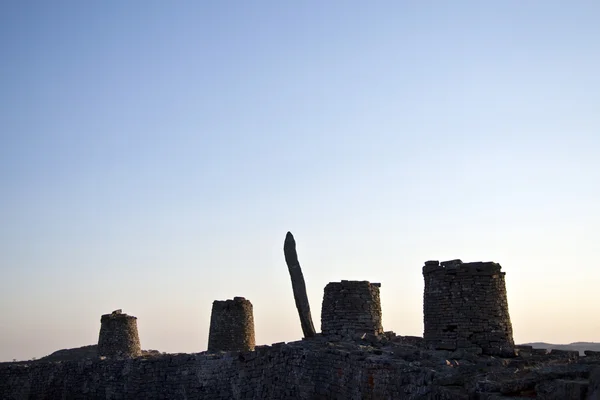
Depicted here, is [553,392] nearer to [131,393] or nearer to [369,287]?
[369,287]

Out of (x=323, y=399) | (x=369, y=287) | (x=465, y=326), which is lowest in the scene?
(x=323, y=399)

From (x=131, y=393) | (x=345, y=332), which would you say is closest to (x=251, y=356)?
(x=345, y=332)

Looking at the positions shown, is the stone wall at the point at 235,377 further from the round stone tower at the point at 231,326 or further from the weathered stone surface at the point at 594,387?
the round stone tower at the point at 231,326

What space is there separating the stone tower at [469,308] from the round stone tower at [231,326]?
946 centimetres

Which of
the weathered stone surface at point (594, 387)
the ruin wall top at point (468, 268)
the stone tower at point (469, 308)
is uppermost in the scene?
the ruin wall top at point (468, 268)

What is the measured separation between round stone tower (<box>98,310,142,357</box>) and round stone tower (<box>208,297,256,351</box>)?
12.2ft

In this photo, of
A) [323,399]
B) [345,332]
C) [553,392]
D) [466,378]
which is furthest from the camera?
[345,332]

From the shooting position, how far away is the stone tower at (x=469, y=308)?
17.1 meters

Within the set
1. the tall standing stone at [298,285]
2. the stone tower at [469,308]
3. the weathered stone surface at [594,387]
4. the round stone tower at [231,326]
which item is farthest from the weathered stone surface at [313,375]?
the round stone tower at [231,326]

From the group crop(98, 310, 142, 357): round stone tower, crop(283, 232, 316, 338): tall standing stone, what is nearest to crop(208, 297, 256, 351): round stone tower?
crop(98, 310, 142, 357): round stone tower

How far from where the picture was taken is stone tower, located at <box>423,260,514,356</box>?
672 inches

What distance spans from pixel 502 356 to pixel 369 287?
4.10 meters

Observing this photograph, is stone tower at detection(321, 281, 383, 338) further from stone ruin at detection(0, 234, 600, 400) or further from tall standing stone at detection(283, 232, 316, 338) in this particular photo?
tall standing stone at detection(283, 232, 316, 338)

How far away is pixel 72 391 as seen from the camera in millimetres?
24062
